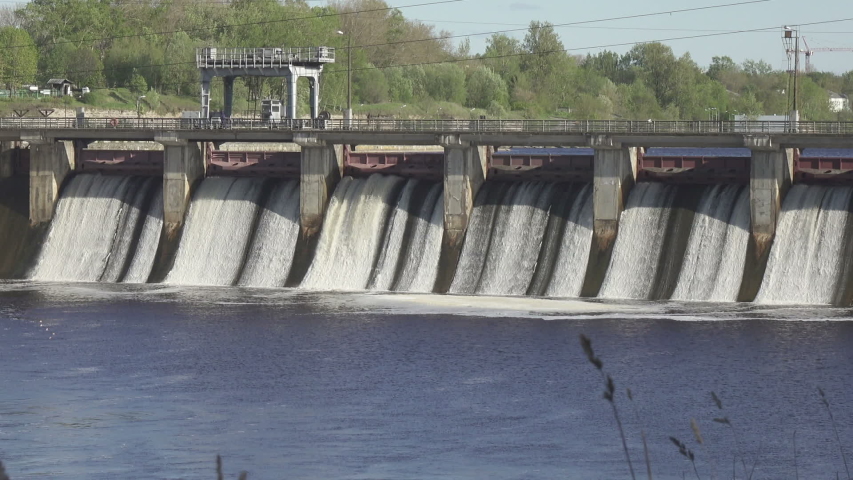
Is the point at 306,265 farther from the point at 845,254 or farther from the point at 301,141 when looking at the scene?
the point at 845,254

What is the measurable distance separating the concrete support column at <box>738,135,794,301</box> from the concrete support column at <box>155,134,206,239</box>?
30839 millimetres

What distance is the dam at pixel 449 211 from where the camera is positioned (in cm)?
6850

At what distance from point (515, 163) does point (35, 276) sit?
27.1 m

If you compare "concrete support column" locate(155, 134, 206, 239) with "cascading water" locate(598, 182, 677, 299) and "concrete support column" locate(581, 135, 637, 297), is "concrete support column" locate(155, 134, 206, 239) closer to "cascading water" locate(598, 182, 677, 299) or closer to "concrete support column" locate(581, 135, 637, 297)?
"concrete support column" locate(581, 135, 637, 297)

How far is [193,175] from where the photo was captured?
271 feet

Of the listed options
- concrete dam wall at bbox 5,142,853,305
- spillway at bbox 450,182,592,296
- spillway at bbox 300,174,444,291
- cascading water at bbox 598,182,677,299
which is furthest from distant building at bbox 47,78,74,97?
cascading water at bbox 598,182,677,299

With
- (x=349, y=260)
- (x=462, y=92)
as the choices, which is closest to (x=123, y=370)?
(x=349, y=260)

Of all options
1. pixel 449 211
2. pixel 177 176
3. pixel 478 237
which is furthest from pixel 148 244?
pixel 478 237

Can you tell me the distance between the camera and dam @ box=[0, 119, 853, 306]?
225 feet

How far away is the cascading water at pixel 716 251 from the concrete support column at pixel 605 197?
159 inches

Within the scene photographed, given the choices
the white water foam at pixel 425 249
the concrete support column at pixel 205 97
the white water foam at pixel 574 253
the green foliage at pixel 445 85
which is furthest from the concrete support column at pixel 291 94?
the green foliage at pixel 445 85

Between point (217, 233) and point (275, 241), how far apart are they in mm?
3497

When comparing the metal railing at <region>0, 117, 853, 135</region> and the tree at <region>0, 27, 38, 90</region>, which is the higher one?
the tree at <region>0, 27, 38, 90</region>

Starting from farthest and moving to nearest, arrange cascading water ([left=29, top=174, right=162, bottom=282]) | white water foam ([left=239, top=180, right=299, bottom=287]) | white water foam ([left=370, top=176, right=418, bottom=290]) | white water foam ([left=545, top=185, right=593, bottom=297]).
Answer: cascading water ([left=29, top=174, right=162, bottom=282]), white water foam ([left=239, top=180, right=299, bottom=287]), white water foam ([left=370, top=176, right=418, bottom=290]), white water foam ([left=545, top=185, right=593, bottom=297])
